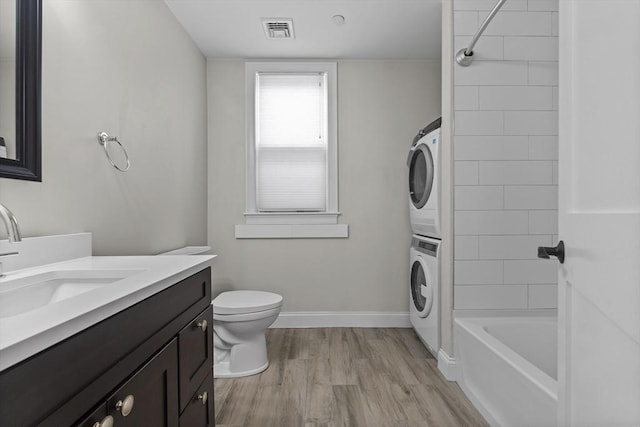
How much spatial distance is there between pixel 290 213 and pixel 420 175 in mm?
1134

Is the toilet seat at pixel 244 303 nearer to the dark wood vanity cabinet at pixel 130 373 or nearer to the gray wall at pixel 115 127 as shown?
the gray wall at pixel 115 127

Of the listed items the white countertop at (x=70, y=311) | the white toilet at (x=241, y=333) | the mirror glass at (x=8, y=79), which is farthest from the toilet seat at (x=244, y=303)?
the mirror glass at (x=8, y=79)

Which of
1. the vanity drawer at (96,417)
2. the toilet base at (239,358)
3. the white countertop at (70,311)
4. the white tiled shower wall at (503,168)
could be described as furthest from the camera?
the toilet base at (239,358)

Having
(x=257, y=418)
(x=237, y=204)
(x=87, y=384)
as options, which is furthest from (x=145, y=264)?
(x=237, y=204)

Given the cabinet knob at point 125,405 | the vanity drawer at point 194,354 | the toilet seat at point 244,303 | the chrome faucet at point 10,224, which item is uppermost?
the chrome faucet at point 10,224

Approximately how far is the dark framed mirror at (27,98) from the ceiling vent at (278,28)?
1.60 m

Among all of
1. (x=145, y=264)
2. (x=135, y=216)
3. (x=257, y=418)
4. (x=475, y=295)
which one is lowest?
(x=257, y=418)

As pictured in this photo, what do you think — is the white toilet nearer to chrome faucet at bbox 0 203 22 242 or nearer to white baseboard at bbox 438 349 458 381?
white baseboard at bbox 438 349 458 381

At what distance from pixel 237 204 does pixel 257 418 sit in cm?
185

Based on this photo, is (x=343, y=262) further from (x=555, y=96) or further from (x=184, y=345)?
(x=184, y=345)

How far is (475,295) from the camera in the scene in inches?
87.4

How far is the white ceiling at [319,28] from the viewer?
8.09 feet

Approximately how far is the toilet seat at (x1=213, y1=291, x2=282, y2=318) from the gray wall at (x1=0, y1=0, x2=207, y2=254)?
50 centimetres

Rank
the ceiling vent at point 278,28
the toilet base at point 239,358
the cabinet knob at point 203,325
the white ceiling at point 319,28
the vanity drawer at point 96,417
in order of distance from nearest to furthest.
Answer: the vanity drawer at point 96,417 < the cabinet knob at point 203,325 < the toilet base at point 239,358 < the white ceiling at point 319,28 < the ceiling vent at point 278,28
